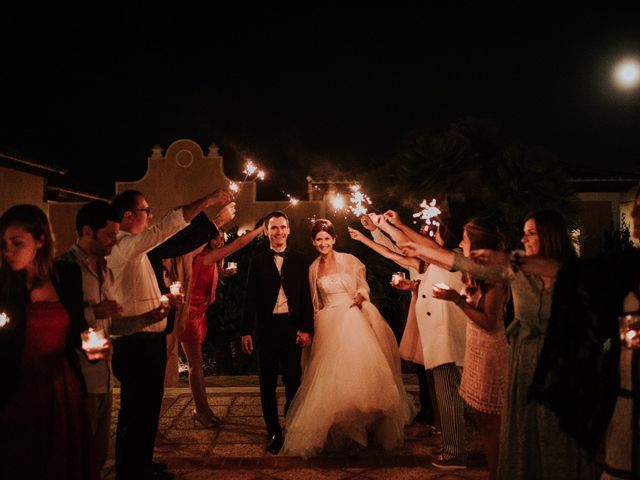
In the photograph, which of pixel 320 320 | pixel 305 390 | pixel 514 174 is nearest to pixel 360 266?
pixel 320 320

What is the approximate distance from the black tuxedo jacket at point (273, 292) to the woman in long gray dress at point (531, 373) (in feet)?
8.57

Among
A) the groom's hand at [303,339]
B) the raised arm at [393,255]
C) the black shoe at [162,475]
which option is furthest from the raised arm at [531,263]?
the black shoe at [162,475]

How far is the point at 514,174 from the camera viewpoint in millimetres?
5480

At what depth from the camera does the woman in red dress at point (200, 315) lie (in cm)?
656

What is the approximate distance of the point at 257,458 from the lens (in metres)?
5.55

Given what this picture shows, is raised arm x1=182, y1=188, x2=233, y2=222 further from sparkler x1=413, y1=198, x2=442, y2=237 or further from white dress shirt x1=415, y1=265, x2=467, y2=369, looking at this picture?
white dress shirt x1=415, y1=265, x2=467, y2=369

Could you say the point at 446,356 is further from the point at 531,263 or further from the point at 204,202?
the point at 204,202

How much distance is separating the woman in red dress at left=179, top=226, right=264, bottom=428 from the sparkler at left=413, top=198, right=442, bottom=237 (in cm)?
185

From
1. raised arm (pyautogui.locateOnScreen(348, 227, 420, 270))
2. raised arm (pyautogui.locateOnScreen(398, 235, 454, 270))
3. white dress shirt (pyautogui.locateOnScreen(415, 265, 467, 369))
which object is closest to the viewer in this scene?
raised arm (pyautogui.locateOnScreen(398, 235, 454, 270))

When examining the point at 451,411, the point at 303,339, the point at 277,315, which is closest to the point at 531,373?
the point at 451,411

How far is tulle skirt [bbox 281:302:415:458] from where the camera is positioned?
18.0ft

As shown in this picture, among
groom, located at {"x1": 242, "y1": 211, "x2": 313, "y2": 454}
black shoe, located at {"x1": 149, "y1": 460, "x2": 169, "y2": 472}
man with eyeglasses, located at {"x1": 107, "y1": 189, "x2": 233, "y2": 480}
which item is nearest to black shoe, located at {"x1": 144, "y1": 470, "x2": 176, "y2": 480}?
black shoe, located at {"x1": 149, "y1": 460, "x2": 169, "y2": 472}

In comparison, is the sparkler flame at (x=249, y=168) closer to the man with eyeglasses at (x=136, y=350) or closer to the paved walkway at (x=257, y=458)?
the man with eyeglasses at (x=136, y=350)

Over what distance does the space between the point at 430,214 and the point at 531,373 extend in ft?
5.90
